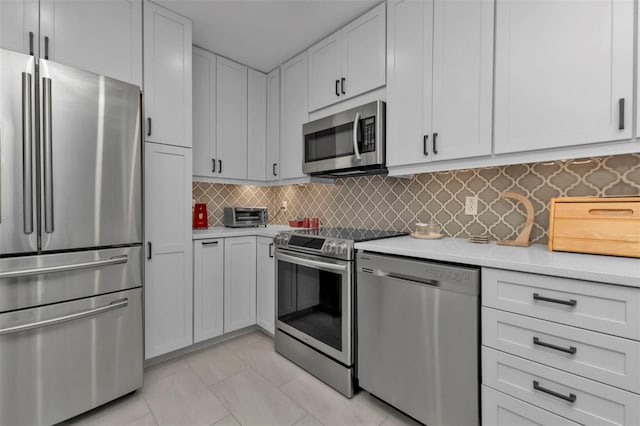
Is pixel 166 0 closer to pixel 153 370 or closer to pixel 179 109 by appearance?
pixel 179 109

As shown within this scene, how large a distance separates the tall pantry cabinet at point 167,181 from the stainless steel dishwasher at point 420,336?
1410mm

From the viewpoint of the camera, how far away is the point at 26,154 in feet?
4.71

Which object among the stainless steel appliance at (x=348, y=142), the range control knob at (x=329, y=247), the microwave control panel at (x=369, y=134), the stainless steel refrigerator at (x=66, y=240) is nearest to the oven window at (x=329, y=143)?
the stainless steel appliance at (x=348, y=142)

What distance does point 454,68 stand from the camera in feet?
5.64

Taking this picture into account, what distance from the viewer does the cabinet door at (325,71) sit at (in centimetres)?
238

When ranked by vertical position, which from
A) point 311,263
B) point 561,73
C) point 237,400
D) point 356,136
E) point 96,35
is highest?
point 96,35

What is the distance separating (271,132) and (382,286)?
214cm

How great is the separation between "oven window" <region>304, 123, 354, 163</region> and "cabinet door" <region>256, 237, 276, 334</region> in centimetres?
85

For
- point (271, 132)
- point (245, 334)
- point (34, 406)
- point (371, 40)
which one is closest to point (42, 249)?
point (34, 406)

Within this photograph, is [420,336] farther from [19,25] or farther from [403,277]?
[19,25]

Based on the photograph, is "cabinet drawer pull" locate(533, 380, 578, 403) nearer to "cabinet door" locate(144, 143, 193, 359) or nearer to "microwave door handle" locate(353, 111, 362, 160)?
"microwave door handle" locate(353, 111, 362, 160)

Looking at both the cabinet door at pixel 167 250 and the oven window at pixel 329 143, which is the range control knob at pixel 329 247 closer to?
the oven window at pixel 329 143

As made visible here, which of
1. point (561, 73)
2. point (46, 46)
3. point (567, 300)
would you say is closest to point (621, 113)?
A: point (561, 73)

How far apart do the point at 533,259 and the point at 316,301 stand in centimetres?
135
